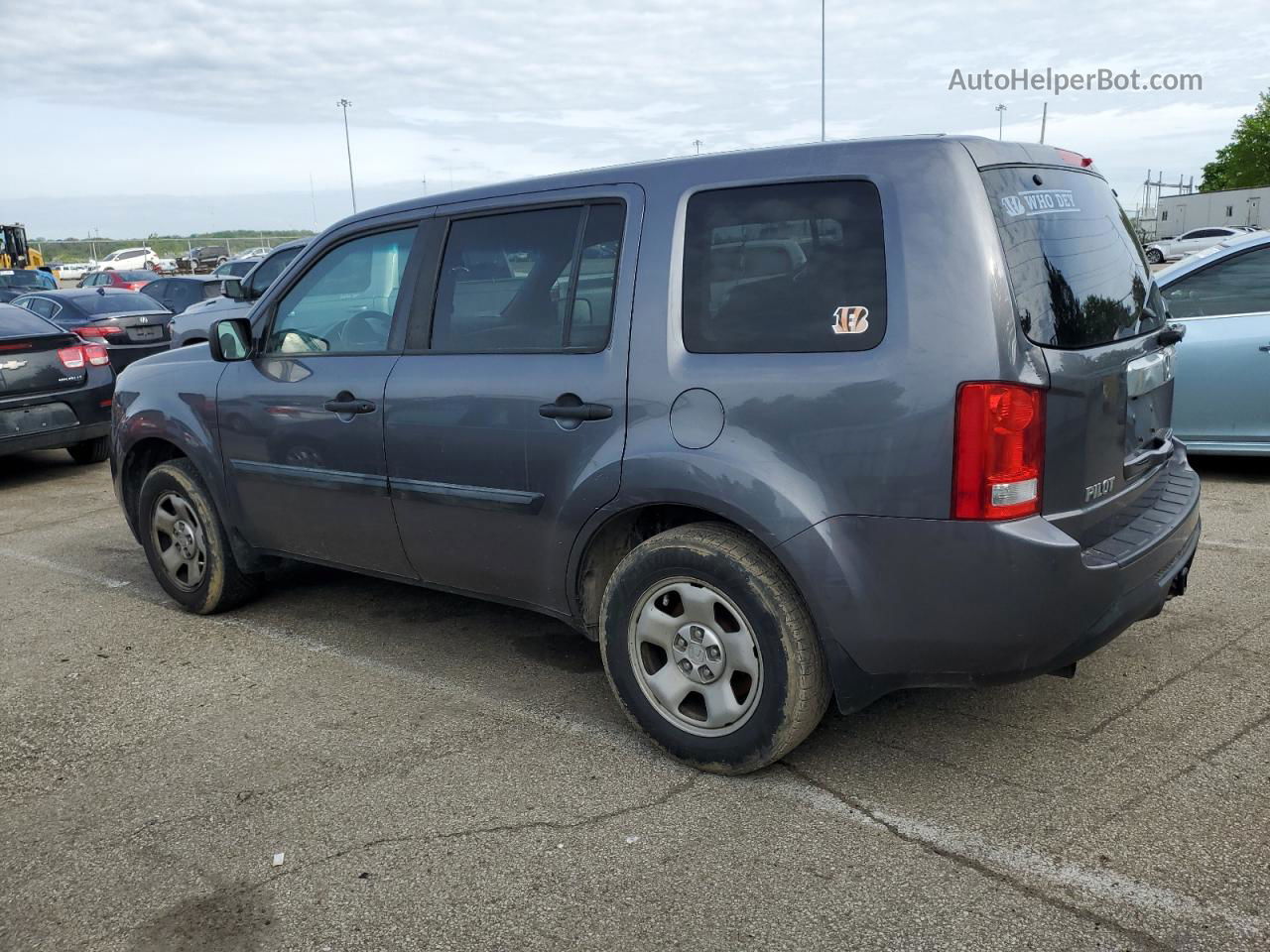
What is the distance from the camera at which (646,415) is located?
326cm

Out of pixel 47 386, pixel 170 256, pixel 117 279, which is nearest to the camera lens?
pixel 47 386

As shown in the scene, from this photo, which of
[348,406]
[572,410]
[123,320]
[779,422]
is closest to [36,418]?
[348,406]

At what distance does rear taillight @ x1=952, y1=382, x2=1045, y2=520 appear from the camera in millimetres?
2732

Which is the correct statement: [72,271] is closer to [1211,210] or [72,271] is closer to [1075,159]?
[1211,210]

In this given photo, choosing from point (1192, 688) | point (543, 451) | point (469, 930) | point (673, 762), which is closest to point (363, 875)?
point (469, 930)

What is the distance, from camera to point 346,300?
4359 millimetres

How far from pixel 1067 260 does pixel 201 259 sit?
181ft

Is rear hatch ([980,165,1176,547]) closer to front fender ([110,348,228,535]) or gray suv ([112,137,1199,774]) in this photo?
gray suv ([112,137,1199,774])

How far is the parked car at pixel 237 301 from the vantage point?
1183cm

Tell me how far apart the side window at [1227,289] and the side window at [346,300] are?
4939 mm

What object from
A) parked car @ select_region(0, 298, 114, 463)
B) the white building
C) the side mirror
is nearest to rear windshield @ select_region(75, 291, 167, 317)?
parked car @ select_region(0, 298, 114, 463)

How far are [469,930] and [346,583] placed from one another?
10.4 ft

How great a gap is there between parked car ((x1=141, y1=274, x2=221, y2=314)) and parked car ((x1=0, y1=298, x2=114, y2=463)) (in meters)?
8.84

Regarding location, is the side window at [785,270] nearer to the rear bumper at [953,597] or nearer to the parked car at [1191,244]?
the rear bumper at [953,597]
